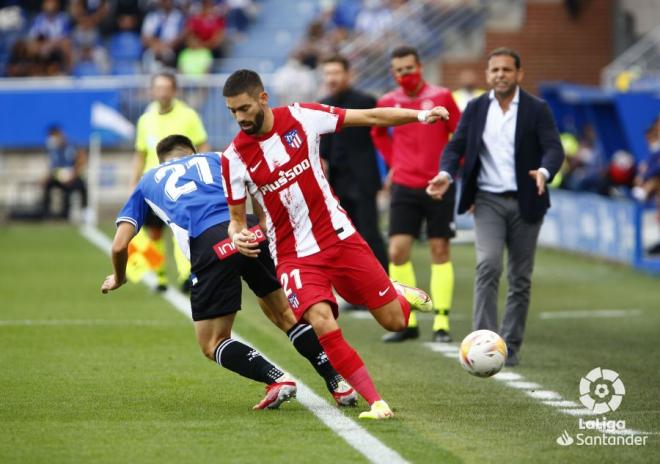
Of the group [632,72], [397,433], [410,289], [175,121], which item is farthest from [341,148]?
[632,72]

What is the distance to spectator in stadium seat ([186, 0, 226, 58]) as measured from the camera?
91.0 feet

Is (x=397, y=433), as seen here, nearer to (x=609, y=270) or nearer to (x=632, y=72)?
(x=609, y=270)

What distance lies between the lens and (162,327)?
40.2 ft

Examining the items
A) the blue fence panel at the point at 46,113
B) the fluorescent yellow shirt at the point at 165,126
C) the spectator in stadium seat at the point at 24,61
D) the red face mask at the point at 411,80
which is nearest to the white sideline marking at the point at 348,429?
the red face mask at the point at 411,80

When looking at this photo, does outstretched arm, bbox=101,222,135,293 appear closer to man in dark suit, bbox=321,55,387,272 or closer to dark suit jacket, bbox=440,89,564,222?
dark suit jacket, bbox=440,89,564,222

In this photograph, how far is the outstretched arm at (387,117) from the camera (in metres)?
7.83

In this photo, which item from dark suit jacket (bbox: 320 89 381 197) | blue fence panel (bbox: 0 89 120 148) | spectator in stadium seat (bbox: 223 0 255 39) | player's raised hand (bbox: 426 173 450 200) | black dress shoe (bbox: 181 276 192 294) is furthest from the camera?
spectator in stadium seat (bbox: 223 0 255 39)

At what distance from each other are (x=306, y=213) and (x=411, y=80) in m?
3.59

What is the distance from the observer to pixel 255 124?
25.2 feet

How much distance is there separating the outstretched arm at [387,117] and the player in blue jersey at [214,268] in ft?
2.91

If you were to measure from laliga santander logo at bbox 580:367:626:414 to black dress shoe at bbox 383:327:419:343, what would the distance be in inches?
77.5

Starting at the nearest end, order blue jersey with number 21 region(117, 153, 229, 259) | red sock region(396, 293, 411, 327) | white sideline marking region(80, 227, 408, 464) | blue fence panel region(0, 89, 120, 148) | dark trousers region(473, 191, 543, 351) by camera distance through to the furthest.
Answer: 1. white sideline marking region(80, 227, 408, 464)
2. red sock region(396, 293, 411, 327)
3. blue jersey with number 21 region(117, 153, 229, 259)
4. dark trousers region(473, 191, 543, 351)
5. blue fence panel region(0, 89, 120, 148)

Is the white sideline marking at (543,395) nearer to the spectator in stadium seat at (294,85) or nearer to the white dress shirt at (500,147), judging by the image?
the white dress shirt at (500,147)

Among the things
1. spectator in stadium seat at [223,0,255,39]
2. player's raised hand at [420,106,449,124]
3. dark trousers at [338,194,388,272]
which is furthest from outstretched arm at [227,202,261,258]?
spectator in stadium seat at [223,0,255,39]
